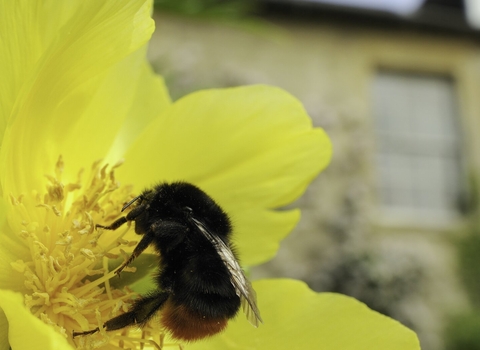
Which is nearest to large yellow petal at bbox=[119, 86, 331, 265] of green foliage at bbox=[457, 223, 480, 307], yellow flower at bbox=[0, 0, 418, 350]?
yellow flower at bbox=[0, 0, 418, 350]

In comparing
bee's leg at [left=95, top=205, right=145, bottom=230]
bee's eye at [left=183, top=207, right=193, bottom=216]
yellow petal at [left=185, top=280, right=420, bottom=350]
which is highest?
bee's eye at [left=183, top=207, right=193, bottom=216]

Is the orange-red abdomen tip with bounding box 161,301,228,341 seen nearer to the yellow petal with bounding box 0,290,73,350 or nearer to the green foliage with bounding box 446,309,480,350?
the yellow petal with bounding box 0,290,73,350

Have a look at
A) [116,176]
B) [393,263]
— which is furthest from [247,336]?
[393,263]

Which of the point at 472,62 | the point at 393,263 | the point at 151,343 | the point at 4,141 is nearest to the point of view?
the point at 4,141

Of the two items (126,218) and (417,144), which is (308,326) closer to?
(126,218)

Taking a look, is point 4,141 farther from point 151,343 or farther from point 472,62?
point 472,62

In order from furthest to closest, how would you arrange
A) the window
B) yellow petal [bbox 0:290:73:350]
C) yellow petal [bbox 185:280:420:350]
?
the window < yellow petal [bbox 185:280:420:350] < yellow petal [bbox 0:290:73:350]
